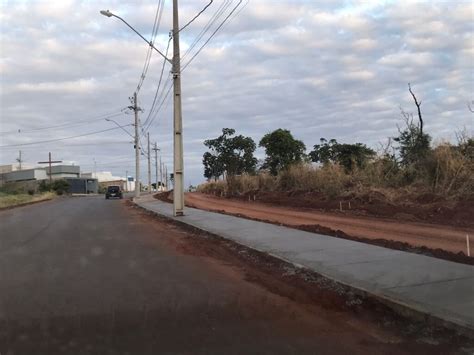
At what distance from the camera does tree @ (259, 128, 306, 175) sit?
47438mm

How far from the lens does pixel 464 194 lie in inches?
784

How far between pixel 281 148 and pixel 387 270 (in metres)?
39.0

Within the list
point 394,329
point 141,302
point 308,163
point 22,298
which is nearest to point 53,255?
point 22,298

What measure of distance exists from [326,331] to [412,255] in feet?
15.5

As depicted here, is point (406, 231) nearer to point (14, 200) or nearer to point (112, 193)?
point (14, 200)

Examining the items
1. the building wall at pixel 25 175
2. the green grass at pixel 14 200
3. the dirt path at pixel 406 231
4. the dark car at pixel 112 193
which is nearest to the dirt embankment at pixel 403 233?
the dirt path at pixel 406 231

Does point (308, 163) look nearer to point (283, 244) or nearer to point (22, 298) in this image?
point (283, 244)

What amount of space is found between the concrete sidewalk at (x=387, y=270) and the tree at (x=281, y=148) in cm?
3295

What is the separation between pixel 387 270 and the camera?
9.03m

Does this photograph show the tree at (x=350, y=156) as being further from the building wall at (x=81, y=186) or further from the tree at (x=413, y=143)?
the building wall at (x=81, y=186)

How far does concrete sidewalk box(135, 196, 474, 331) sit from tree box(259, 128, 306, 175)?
32.9m

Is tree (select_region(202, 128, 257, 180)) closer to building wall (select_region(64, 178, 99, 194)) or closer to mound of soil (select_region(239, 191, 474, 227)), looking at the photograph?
mound of soil (select_region(239, 191, 474, 227))

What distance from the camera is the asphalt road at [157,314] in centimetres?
570

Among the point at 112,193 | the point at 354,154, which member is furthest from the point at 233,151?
the point at 354,154
